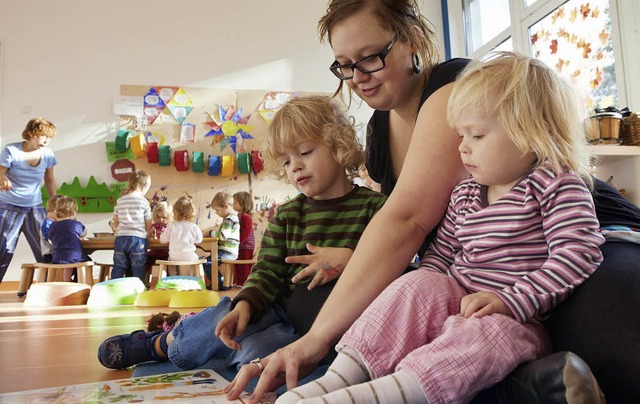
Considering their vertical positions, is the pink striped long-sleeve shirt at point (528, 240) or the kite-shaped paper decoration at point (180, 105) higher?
the kite-shaped paper decoration at point (180, 105)

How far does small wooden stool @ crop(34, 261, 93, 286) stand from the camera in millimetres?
4094

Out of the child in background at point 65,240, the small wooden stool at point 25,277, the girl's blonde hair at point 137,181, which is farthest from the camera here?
the girl's blonde hair at point 137,181

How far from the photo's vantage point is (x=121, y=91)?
555cm

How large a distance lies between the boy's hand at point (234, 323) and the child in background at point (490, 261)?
0.36 meters

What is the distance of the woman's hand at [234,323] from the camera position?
107 cm

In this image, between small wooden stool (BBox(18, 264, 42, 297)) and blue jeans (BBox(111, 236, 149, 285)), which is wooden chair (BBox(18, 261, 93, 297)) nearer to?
small wooden stool (BBox(18, 264, 42, 297))

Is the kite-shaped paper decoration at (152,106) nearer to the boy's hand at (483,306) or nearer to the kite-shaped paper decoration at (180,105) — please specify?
the kite-shaped paper decoration at (180,105)

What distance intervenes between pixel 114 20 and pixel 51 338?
4.36 metres

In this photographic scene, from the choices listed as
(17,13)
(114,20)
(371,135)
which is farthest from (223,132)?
(371,135)

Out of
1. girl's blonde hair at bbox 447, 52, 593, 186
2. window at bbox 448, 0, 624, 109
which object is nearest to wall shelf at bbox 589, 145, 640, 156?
window at bbox 448, 0, 624, 109

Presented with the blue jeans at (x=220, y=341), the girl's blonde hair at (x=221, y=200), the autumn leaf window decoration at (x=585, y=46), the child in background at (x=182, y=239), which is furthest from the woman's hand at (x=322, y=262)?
the girl's blonde hair at (x=221, y=200)

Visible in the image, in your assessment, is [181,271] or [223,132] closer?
[181,271]

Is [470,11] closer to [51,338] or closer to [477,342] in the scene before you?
[51,338]

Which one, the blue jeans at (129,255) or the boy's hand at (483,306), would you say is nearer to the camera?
the boy's hand at (483,306)
